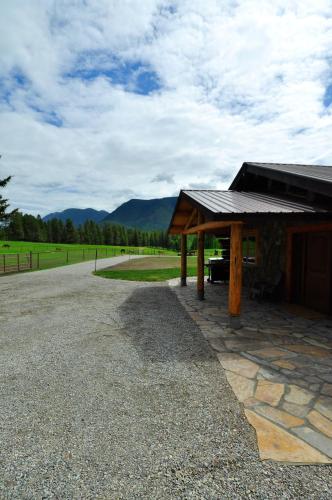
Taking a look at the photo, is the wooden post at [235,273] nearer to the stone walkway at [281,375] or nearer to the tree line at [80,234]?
the stone walkway at [281,375]

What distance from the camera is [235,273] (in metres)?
6.31

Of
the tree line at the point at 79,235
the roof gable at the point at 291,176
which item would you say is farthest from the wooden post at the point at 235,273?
the tree line at the point at 79,235

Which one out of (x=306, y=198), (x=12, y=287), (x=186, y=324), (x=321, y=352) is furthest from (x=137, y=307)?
(x=12, y=287)

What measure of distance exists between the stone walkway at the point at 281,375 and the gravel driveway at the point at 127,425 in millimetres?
190

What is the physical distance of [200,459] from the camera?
8.41 feet

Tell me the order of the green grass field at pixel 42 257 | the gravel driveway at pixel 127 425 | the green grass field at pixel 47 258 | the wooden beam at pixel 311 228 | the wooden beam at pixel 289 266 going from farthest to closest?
the green grass field at pixel 42 257
the green grass field at pixel 47 258
the wooden beam at pixel 289 266
the wooden beam at pixel 311 228
the gravel driveway at pixel 127 425

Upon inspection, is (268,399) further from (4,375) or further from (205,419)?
(4,375)

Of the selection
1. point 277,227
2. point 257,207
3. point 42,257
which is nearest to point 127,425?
point 257,207

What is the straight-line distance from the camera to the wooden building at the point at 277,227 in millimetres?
6297

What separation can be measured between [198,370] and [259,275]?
729 cm

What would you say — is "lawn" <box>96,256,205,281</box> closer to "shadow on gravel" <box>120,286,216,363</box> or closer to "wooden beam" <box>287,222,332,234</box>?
"shadow on gravel" <box>120,286,216,363</box>

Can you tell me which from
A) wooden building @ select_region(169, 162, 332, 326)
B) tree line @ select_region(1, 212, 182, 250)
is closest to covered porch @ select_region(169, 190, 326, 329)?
wooden building @ select_region(169, 162, 332, 326)

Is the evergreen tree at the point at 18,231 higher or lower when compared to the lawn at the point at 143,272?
higher

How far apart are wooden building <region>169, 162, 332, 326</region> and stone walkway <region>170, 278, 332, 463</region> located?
0.87 metres
